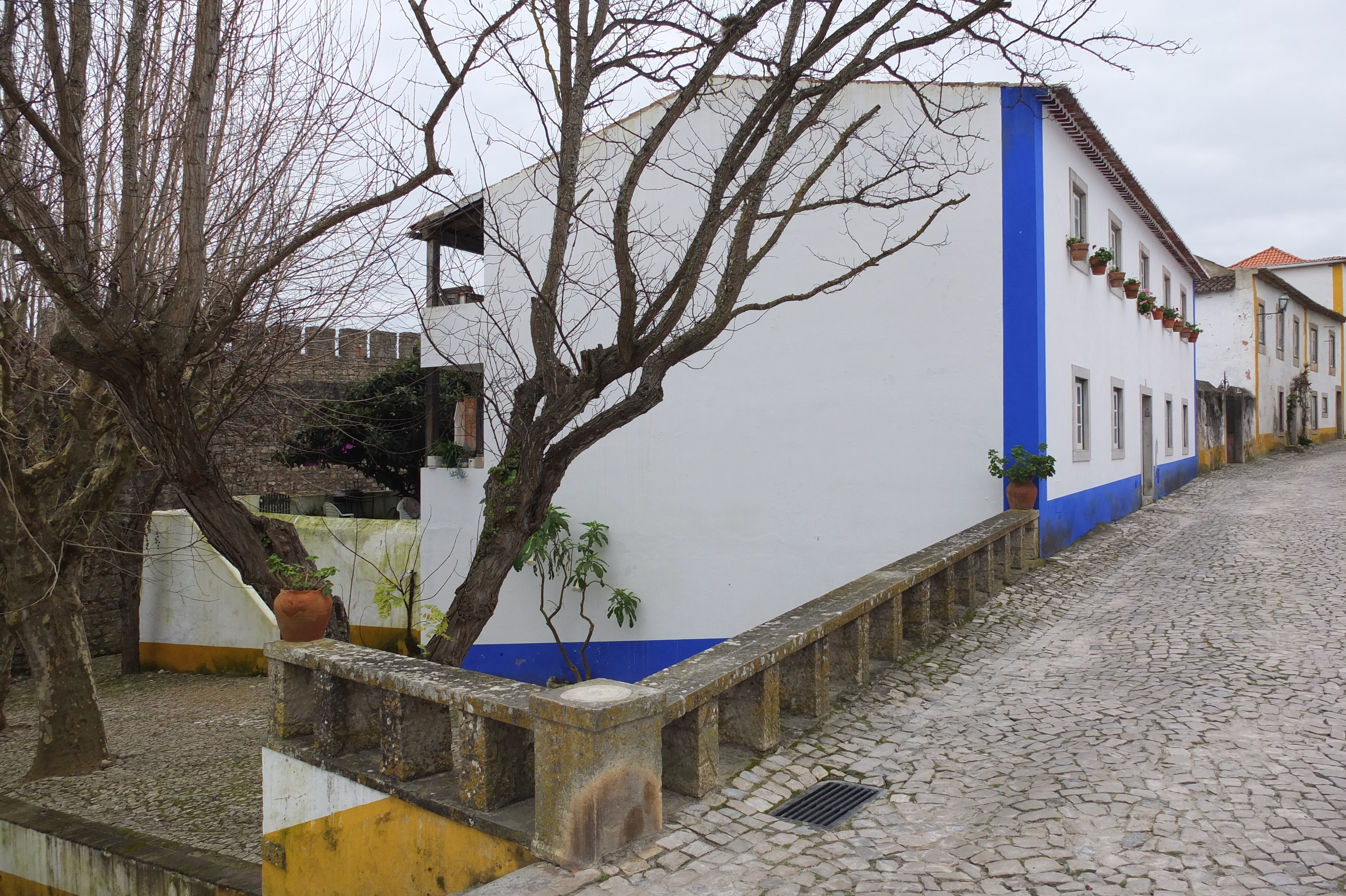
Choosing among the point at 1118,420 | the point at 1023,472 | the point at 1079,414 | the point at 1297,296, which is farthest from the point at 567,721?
the point at 1297,296

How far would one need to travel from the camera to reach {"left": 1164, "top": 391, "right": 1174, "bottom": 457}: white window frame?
17.5 meters

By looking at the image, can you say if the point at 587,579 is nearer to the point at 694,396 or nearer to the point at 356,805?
the point at 694,396

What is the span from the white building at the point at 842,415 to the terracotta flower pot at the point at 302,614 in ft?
17.5

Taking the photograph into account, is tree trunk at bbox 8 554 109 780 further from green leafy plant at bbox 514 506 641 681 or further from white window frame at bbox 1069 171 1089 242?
white window frame at bbox 1069 171 1089 242

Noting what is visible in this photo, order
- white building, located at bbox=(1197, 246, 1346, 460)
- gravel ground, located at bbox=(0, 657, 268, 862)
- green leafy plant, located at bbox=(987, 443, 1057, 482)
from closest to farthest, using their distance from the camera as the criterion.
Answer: gravel ground, located at bbox=(0, 657, 268, 862)
green leafy plant, located at bbox=(987, 443, 1057, 482)
white building, located at bbox=(1197, 246, 1346, 460)

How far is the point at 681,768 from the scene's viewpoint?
401 centimetres

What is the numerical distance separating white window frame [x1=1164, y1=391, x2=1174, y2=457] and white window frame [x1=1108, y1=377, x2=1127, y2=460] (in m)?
3.61

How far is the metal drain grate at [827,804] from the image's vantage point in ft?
12.7

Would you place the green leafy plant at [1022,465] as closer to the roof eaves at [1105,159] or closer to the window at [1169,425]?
the roof eaves at [1105,159]

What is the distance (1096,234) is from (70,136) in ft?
39.9

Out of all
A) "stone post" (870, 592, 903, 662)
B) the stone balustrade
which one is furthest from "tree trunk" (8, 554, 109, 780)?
"stone post" (870, 592, 903, 662)

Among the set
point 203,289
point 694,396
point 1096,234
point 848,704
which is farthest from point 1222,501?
point 203,289

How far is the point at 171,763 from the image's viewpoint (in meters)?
9.80

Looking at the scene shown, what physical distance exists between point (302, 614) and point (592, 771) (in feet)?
8.38
